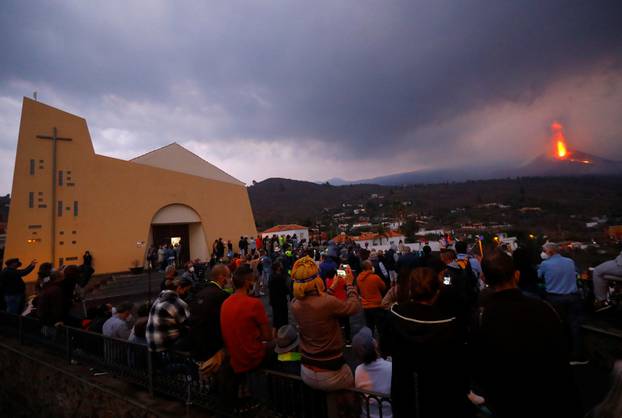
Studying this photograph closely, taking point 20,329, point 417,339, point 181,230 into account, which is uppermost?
point 181,230

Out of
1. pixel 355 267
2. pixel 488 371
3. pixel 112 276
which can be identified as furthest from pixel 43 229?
pixel 488 371

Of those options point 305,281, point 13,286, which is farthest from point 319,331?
point 13,286

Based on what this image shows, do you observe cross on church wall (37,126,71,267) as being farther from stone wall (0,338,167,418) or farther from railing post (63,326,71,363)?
railing post (63,326,71,363)

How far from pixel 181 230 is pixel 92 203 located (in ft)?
16.8

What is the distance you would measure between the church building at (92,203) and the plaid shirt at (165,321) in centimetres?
1380

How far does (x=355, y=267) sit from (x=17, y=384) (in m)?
8.95

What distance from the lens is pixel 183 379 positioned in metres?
4.05

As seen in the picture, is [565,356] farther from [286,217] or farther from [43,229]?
[286,217]

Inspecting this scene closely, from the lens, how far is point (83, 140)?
1541 cm

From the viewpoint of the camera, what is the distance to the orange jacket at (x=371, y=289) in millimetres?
5633

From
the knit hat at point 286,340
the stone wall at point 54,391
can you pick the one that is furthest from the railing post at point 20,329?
the knit hat at point 286,340

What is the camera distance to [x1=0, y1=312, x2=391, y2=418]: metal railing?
2.75 m

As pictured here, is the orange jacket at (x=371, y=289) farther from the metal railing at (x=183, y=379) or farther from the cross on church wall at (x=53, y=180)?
the cross on church wall at (x=53, y=180)

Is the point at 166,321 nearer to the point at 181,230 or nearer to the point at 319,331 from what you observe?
the point at 319,331
